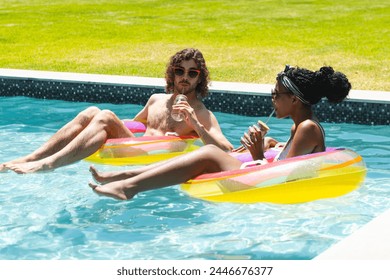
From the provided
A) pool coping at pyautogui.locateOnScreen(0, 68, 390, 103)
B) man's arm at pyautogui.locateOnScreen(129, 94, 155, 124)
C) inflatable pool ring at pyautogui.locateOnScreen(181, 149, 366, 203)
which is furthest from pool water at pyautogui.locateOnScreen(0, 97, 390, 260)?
pool coping at pyautogui.locateOnScreen(0, 68, 390, 103)

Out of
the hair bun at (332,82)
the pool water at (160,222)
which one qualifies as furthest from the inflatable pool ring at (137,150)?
the hair bun at (332,82)

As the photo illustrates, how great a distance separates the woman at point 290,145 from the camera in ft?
19.1

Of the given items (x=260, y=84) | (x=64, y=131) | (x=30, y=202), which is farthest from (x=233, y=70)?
(x=30, y=202)

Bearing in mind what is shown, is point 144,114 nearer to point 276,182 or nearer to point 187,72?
point 187,72

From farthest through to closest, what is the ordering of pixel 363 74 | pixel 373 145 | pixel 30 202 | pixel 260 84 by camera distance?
pixel 363 74
pixel 260 84
pixel 373 145
pixel 30 202

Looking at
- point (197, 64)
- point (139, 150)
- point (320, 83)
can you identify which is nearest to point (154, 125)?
point (139, 150)

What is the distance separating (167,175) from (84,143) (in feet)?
3.99

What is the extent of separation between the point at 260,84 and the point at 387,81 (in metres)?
1.51

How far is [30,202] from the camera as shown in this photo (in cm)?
628

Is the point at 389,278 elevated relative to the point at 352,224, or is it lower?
elevated

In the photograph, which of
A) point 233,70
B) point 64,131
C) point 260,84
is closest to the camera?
point 64,131

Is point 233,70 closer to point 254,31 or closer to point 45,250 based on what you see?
point 254,31

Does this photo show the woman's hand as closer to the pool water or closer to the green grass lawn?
the pool water

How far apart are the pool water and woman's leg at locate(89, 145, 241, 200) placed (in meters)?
0.19
